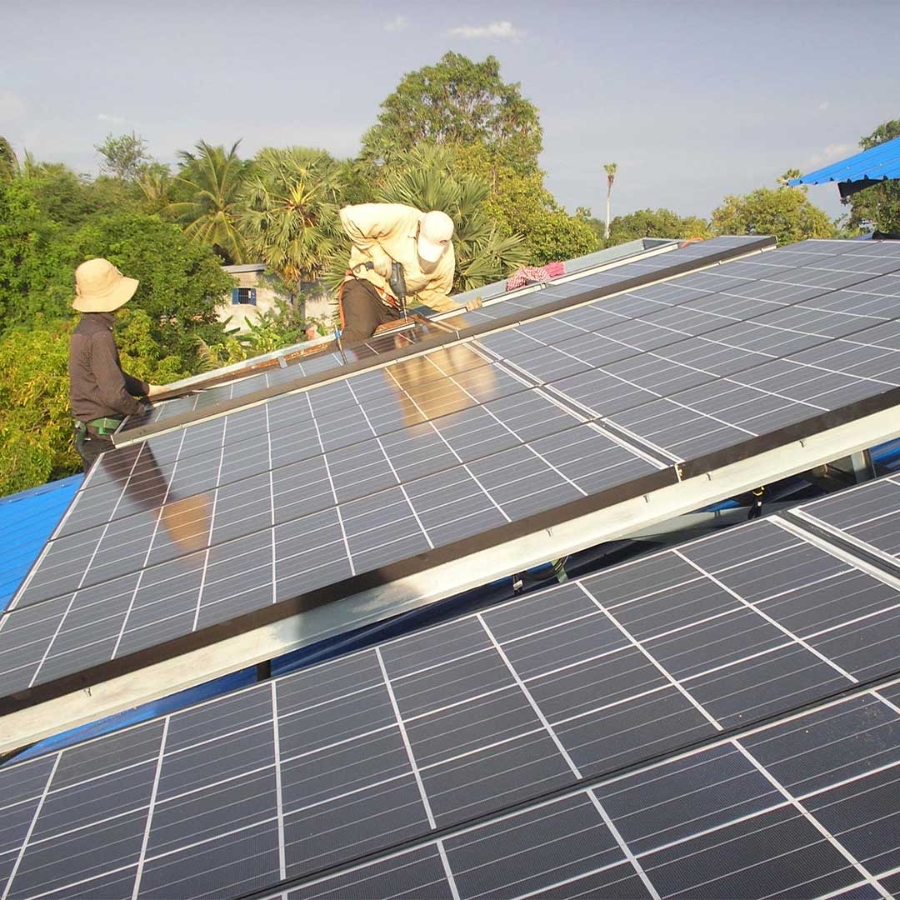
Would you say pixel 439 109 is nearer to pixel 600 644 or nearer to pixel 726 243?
pixel 726 243

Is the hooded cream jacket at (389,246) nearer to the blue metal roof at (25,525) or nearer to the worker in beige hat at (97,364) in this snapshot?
the worker in beige hat at (97,364)

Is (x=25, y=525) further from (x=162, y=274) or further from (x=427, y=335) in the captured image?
(x=162, y=274)

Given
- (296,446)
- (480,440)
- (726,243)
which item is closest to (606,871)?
(480,440)

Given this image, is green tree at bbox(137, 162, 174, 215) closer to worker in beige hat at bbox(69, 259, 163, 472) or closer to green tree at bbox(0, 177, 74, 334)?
green tree at bbox(0, 177, 74, 334)

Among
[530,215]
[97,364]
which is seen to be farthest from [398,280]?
[530,215]

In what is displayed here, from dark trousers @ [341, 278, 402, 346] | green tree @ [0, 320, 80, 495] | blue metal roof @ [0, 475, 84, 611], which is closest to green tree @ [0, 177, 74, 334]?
green tree @ [0, 320, 80, 495]

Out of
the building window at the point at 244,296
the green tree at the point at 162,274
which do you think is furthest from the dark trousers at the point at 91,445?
the building window at the point at 244,296
